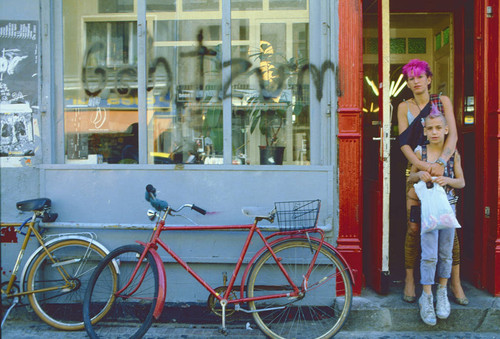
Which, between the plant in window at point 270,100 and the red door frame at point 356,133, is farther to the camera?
the plant in window at point 270,100

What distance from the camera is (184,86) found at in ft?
16.5

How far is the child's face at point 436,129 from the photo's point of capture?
4254mm

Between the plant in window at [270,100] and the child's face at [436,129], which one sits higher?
the plant in window at [270,100]

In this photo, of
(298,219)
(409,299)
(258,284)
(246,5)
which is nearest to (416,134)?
(298,219)

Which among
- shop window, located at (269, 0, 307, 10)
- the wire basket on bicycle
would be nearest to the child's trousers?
the wire basket on bicycle

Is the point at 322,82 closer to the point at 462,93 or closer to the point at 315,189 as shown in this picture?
the point at 315,189

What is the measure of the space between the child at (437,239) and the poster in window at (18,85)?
3.99m

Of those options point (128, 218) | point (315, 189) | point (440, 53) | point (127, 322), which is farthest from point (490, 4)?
point (127, 322)

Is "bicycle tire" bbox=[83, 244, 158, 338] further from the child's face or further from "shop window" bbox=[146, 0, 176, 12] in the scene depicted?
the child's face

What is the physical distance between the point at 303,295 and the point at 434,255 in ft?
4.16

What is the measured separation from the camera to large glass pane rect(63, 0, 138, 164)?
196 inches

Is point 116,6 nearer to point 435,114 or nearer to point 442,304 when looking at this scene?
point 435,114

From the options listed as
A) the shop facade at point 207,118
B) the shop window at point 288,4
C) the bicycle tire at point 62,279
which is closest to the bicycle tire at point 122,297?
the bicycle tire at point 62,279

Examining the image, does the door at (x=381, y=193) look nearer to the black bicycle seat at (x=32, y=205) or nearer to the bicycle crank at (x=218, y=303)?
the bicycle crank at (x=218, y=303)
